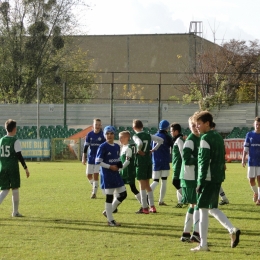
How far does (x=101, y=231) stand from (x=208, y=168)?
10.0 feet

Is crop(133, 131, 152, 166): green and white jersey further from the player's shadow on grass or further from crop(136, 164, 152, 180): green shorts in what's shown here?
→ the player's shadow on grass

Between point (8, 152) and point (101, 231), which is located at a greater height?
point (8, 152)

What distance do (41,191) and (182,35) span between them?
163ft

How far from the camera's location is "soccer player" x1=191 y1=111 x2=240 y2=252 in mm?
9516

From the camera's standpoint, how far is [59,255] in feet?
31.9

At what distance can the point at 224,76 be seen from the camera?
52.2 meters

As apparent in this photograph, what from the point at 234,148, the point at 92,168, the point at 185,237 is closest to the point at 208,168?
the point at 185,237

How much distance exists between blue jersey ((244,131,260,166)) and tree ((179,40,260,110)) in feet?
85.9

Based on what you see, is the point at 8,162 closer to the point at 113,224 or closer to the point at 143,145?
the point at 113,224

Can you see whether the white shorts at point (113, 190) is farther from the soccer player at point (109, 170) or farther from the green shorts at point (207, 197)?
the green shorts at point (207, 197)

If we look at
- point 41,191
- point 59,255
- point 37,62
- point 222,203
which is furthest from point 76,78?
point 59,255

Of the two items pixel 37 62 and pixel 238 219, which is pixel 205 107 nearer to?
pixel 37 62

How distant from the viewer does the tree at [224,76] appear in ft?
150

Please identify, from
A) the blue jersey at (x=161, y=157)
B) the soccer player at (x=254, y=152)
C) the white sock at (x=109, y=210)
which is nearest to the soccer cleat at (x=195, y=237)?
the white sock at (x=109, y=210)
